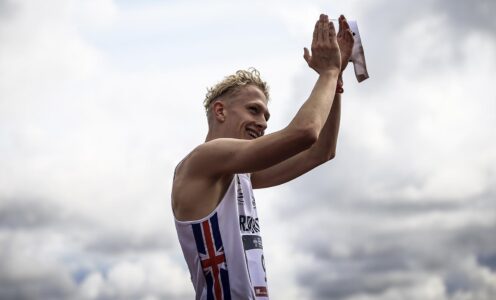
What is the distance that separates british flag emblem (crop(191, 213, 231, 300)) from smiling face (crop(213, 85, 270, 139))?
4.36ft

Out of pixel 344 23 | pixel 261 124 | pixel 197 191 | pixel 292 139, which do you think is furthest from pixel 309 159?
pixel 292 139

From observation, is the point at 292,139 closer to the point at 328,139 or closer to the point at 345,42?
the point at 345,42

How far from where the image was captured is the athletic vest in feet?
19.0

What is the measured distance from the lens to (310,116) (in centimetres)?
560

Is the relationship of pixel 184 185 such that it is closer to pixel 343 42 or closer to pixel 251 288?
pixel 251 288

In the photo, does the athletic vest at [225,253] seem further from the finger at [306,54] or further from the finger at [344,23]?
the finger at [344,23]

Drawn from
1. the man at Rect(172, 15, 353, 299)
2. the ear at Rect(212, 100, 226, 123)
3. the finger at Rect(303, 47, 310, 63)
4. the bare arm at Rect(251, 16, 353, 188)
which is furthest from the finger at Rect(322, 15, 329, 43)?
the ear at Rect(212, 100, 226, 123)

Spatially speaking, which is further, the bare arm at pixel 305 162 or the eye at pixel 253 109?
the bare arm at pixel 305 162

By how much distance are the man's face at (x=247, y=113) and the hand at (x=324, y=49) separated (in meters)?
1.08

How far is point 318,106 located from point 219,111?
172 centimetres

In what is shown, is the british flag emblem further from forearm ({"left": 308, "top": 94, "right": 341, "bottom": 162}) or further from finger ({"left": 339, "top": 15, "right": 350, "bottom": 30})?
finger ({"left": 339, "top": 15, "right": 350, "bottom": 30})

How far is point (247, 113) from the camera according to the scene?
7.03 m

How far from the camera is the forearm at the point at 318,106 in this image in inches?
219

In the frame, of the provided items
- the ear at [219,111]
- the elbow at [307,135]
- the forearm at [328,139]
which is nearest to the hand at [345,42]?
the forearm at [328,139]
